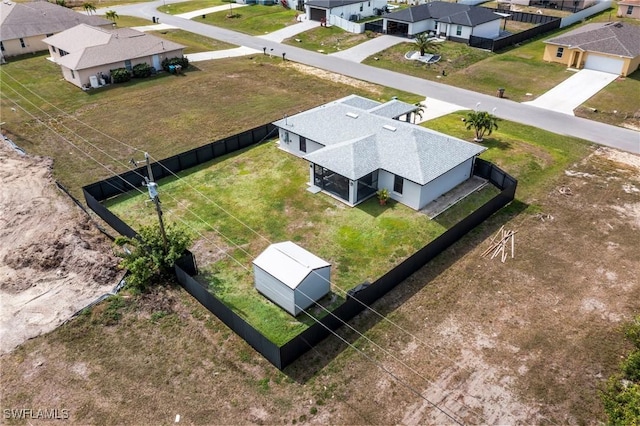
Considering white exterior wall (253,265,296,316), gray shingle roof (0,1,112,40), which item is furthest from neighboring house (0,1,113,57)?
white exterior wall (253,265,296,316)

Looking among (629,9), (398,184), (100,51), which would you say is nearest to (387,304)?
(398,184)

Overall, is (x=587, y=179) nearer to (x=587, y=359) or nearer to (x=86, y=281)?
(x=587, y=359)

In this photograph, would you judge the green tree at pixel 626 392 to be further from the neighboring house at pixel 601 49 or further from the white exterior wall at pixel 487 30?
the white exterior wall at pixel 487 30

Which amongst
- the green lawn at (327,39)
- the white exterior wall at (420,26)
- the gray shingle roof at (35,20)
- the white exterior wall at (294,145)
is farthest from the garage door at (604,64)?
the gray shingle roof at (35,20)

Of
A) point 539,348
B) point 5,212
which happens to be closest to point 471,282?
point 539,348

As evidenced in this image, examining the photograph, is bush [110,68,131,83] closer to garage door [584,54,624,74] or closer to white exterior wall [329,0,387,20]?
white exterior wall [329,0,387,20]

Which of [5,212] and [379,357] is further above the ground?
[5,212]
